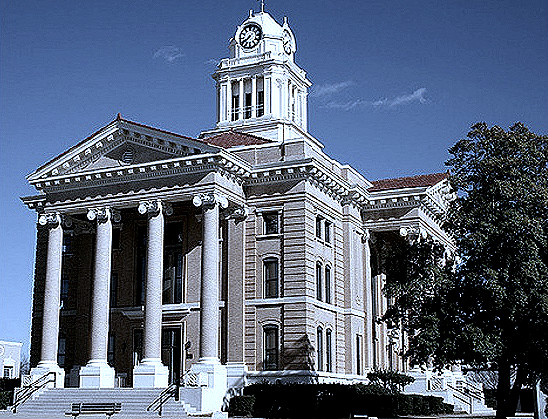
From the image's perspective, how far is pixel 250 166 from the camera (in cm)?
4162

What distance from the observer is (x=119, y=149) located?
4212cm

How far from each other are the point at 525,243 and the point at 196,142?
16.4m

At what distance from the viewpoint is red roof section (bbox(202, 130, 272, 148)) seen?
47.6 metres

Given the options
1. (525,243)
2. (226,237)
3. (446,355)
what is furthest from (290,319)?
(525,243)

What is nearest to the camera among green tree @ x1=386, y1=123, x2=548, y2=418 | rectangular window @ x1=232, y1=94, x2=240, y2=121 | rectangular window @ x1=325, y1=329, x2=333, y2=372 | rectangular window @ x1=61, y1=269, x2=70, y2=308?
green tree @ x1=386, y1=123, x2=548, y2=418

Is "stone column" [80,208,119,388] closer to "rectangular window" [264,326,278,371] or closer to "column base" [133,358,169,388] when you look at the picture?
"column base" [133,358,169,388]

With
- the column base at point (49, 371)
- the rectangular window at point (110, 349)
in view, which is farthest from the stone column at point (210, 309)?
the column base at point (49, 371)

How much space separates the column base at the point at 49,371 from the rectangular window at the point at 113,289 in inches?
185

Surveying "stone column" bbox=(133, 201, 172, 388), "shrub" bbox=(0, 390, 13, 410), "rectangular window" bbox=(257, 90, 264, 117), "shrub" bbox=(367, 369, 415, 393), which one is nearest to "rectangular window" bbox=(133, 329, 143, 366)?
"stone column" bbox=(133, 201, 172, 388)

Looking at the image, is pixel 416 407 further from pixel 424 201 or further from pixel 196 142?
pixel 196 142

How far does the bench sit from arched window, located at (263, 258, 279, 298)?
918 centimetres

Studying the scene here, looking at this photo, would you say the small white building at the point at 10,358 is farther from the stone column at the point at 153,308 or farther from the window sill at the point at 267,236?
the window sill at the point at 267,236

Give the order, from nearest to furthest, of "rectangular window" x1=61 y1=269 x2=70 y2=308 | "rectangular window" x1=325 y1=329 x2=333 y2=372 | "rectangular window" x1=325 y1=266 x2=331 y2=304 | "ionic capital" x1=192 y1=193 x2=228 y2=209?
1. "ionic capital" x1=192 y1=193 x2=228 y2=209
2. "rectangular window" x1=325 y1=329 x2=333 y2=372
3. "rectangular window" x1=325 y1=266 x2=331 y2=304
4. "rectangular window" x1=61 y1=269 x2=70 y2=308

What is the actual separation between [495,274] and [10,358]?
60.6 meters
